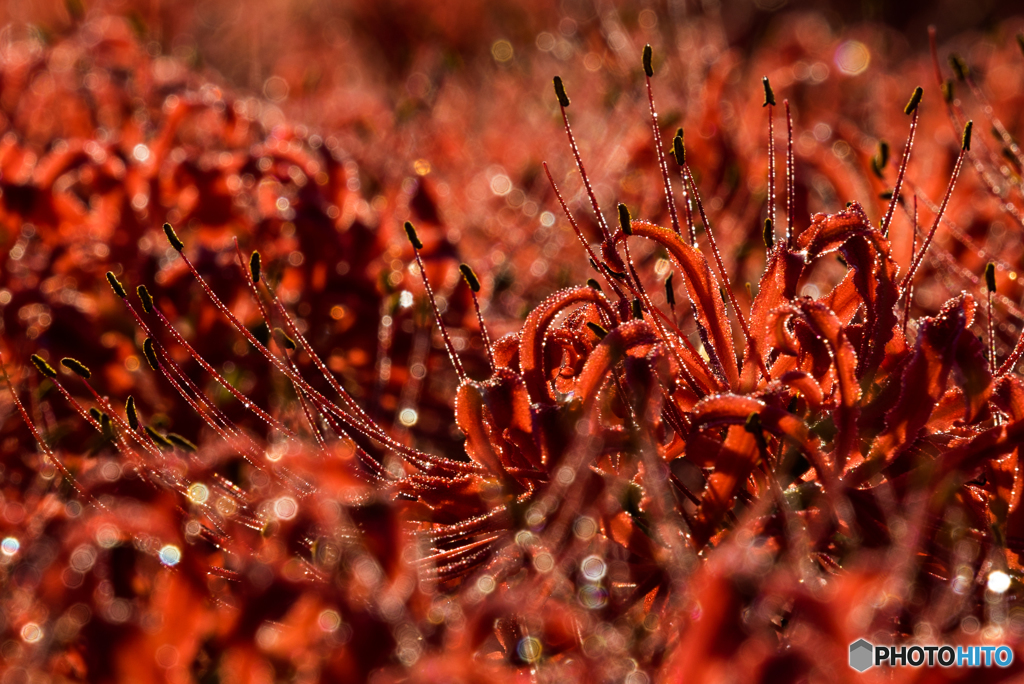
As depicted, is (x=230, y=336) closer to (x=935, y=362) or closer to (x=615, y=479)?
(x=615, y=479)

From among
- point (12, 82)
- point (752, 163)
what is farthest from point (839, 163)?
point (12, 82)

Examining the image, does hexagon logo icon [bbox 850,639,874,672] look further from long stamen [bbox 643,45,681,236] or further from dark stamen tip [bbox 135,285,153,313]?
dark stamen tip [bbox 135,285,153,313]

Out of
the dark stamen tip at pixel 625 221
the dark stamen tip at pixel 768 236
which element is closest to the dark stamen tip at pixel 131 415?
the dark stamen tip at pixel 625 221

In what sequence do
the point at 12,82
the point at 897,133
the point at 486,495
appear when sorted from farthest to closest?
the point at 897,133 → the point at 12,82 → the point at 486,495

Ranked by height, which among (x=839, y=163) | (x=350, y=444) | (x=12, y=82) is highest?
(x=12, y=82)

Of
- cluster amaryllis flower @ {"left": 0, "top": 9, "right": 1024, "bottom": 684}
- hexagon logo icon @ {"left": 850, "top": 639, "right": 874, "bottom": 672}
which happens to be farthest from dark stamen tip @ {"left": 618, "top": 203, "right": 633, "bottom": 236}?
hexagon logo icon @ {"left": 850, "top": 639, "right": 874, "bottom": 672}

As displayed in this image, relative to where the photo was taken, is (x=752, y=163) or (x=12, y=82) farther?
(x=12, y=82)

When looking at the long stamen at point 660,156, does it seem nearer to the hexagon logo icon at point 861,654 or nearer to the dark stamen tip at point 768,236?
the dark stamen tip at point 768,236

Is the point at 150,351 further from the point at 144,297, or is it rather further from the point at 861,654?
the point at 861,654
